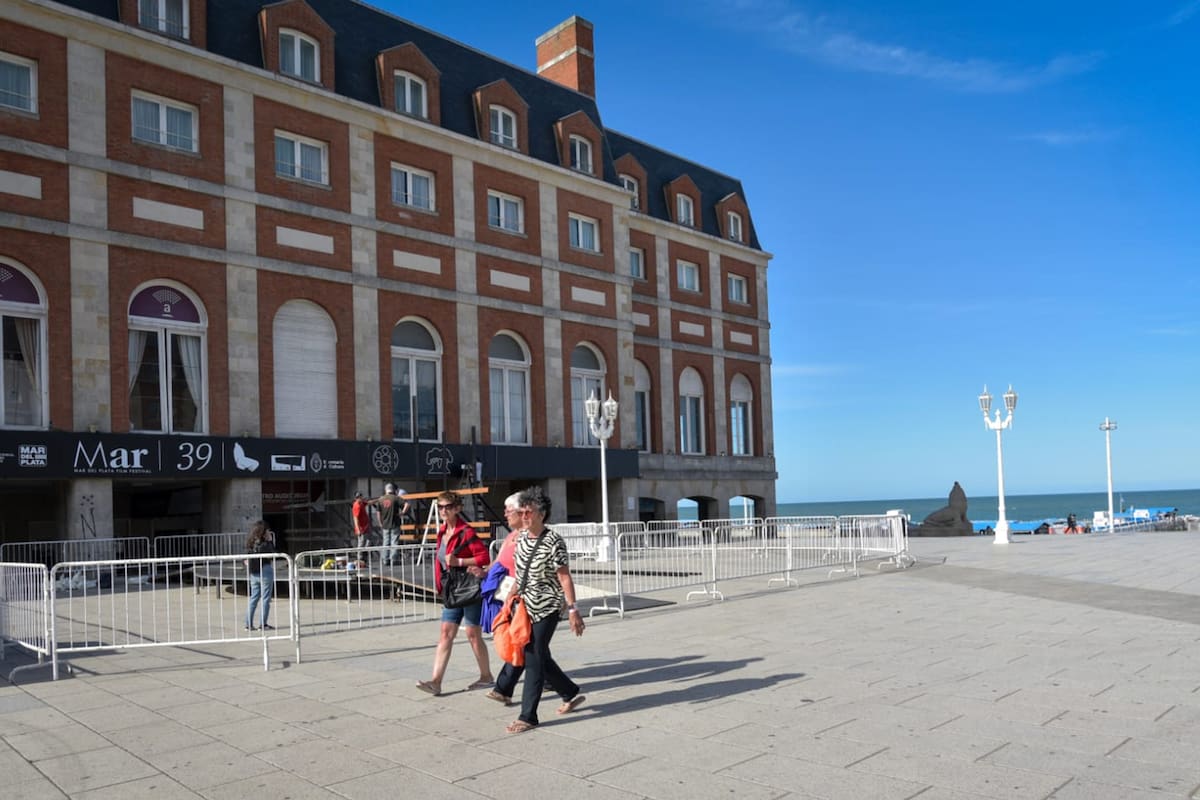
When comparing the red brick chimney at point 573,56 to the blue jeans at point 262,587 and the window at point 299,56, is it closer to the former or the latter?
the window at point 299,56

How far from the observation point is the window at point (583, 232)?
117 feet

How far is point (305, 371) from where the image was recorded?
2741cm

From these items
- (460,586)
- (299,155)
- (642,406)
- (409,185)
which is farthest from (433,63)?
(460,586)

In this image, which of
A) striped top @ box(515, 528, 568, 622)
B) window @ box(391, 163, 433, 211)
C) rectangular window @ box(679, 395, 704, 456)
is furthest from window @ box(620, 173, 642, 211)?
striped top @ box(515, 528, 568, 622)

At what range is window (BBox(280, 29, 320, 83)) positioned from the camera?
2761cm

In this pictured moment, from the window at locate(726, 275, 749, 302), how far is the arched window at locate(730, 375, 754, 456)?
3.67 metres

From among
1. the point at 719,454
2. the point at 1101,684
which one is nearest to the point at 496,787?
the point at 1101,684

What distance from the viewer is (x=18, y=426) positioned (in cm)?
2222

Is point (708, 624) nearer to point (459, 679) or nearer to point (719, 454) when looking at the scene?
point (459, 679)

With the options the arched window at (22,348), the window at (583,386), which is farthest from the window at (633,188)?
the arched window at (22,348)

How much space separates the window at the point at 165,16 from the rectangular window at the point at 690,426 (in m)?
23.7

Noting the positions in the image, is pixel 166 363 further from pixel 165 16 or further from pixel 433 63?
pixel 433 63

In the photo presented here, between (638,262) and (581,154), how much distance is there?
5.89 meters

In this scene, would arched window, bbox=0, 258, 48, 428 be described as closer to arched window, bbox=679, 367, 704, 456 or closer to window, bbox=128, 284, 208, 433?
window, bbox=128, 284, 208, 433
